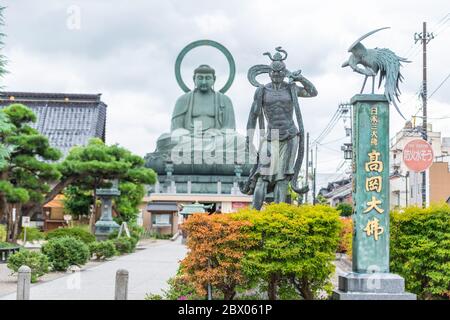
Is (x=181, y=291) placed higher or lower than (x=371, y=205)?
lower

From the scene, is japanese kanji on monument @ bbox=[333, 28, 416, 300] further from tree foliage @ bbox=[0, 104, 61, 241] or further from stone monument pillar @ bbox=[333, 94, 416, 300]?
tree foliage @ bbox=[0, 104, 61, 241]

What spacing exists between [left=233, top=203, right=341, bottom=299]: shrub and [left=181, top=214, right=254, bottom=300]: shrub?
0.14 metres

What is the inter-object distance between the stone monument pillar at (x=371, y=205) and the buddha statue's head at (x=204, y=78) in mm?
35173

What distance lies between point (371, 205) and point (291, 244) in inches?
48.2

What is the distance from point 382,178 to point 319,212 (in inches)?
41.4

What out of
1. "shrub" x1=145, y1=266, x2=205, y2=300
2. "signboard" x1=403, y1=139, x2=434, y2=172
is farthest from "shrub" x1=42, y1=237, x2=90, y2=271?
"signboard" x1=403, y1=139, x2=434, y2=172

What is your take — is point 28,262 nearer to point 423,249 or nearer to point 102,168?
point 423,249

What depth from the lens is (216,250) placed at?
8.52 meters

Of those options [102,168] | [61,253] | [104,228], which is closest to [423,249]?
[61,253]

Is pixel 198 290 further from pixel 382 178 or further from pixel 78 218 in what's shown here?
pixel 78 218

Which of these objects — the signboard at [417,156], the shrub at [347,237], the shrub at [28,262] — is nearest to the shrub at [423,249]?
the shrub at [347,237]

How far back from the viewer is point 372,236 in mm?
8250

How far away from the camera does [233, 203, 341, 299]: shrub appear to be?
854 centimetres

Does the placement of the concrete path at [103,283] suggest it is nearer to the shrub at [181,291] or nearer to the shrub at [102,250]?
the shrub at [102,250]
